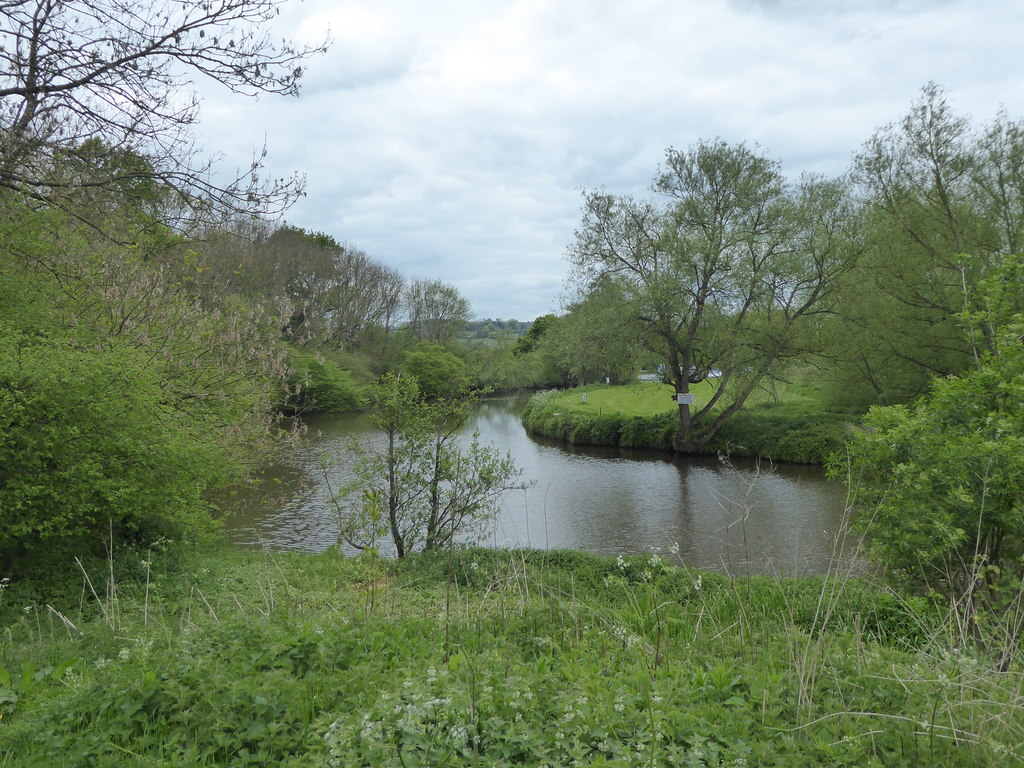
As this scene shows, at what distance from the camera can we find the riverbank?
2106 cm

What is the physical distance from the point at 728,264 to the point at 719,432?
6249mm

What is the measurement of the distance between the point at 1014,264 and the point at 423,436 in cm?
792

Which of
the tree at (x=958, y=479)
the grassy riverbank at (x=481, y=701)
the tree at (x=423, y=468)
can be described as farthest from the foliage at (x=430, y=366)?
the grassy riverbank at (x=481, y=701)

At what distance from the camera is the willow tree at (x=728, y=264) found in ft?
74.6

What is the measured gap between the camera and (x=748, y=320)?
2375 centimetres

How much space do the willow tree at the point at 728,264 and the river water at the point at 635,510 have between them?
3769 mm

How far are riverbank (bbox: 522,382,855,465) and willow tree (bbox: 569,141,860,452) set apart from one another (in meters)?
0.97

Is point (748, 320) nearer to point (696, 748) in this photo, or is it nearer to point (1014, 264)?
point (1014, 264)

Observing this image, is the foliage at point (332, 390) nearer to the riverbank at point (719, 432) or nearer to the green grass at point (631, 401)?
the riverbank at point (719, 432)

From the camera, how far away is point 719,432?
941 inches

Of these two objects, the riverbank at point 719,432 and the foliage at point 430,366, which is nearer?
the riverbank at point 719,432

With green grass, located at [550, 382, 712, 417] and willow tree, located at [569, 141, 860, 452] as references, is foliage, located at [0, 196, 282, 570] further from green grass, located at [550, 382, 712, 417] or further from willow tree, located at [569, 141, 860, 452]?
green grass, located at [550, 382, 712, 417]

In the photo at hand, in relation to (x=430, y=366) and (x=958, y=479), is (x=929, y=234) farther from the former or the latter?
(x=430, y=366)

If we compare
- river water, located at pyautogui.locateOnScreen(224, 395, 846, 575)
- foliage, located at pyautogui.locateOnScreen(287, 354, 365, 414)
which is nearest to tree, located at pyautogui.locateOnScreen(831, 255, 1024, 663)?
river water, located at pyautogui.locateOnScreen(224, 395, 846, 575)
